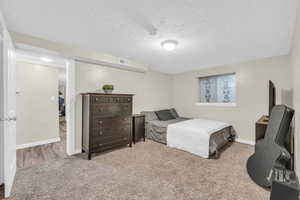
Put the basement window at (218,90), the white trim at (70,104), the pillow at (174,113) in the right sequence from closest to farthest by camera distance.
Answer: the white trim at (70,104) → the basement window at (218,90) → the pillow at (174,113)

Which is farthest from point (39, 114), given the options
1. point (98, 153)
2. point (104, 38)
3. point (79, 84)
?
point (104, 38)

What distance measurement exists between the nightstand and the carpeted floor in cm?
88

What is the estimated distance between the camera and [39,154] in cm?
289

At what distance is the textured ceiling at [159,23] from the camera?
61.3 inches

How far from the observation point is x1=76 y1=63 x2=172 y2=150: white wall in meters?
3.07

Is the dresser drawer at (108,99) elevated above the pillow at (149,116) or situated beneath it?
elevated above

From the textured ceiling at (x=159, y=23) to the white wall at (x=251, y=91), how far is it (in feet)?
1.84

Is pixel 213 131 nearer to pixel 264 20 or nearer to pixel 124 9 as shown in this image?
pixel 264 20

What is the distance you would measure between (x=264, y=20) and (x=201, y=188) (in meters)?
2.43

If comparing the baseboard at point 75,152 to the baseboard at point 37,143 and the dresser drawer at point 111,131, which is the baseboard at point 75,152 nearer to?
the dresser drawer at point 111,131

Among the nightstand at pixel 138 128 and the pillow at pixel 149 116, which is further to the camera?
the pillow at pixel 149 116

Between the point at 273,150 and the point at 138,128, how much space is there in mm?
2852

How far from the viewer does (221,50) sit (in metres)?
2.90

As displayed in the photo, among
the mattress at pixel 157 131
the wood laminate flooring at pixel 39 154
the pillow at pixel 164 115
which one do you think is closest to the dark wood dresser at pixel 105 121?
the wood laminate flooring at pixel 39 154
